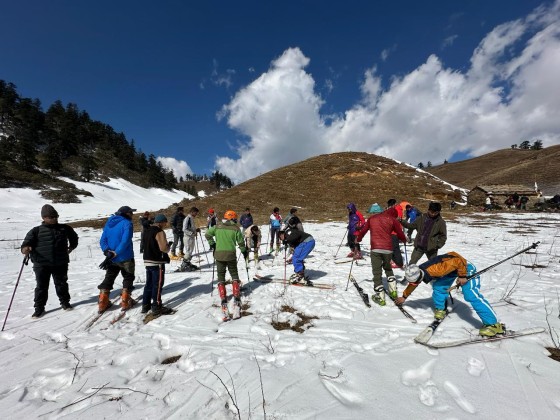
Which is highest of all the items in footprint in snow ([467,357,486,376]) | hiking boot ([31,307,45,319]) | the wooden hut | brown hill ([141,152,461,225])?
brown hill ([141,152,461,225])

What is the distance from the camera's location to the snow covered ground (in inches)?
123

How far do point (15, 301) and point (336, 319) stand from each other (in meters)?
9.02

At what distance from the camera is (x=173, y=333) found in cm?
511

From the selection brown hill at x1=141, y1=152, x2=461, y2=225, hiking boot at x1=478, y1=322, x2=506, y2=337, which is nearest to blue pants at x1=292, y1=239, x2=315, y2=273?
hiking boot at x1=478, y1=322, x2=506, y2=337

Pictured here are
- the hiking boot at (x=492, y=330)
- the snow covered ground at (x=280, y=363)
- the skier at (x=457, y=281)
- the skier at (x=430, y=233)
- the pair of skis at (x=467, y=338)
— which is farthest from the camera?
the skier at (x=430, y=233)

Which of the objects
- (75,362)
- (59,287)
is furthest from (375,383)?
(59,287)

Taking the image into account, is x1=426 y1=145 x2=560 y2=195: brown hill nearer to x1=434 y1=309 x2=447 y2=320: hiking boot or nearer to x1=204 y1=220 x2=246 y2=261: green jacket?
x1=434 y1=309 x2=447 y2=320: hiking boot

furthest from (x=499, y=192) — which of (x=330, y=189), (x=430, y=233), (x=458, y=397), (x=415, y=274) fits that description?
(x=458, y=397)

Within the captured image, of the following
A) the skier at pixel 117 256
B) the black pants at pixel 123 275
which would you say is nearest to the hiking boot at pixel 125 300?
the skier at pixel 117 256

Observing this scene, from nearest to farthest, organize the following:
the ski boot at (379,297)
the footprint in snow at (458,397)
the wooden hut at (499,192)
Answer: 1. the footprint in snow at (458,397)
2. the ski boot at (379,297)
3. the wooden hut at (499,192)

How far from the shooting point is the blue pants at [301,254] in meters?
8.22

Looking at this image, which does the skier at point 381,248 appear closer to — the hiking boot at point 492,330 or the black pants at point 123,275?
the hiking boot at point 492,330

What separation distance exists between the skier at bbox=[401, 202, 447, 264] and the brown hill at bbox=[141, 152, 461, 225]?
2269 centimetres

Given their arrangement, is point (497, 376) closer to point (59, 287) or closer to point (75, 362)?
point (75, 362)
